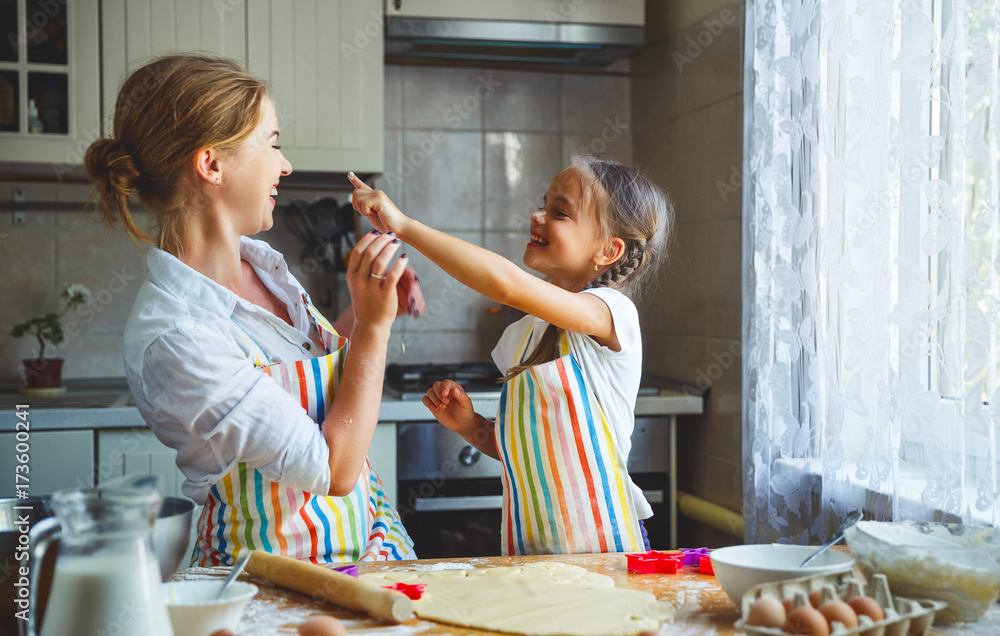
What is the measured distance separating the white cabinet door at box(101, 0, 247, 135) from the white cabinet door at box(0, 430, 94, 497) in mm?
813

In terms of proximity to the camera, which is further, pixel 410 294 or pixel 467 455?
pixel 467 455

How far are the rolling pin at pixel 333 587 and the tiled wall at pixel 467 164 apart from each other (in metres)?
1.74

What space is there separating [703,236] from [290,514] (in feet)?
4.81

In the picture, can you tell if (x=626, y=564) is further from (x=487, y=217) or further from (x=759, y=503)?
(x=487, y=217)

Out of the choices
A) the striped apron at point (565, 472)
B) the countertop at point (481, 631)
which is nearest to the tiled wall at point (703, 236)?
the striped apron at point (565, 472)

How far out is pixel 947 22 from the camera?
53.0 inches

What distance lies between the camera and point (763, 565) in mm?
944

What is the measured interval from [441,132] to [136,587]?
2232 mm

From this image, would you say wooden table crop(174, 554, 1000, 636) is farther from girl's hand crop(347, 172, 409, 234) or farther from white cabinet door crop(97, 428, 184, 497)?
white cabinet door crop(97, 428, 184, 497)

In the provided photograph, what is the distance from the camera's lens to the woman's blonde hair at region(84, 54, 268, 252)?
1206 mm

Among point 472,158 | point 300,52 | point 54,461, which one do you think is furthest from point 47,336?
point 472,158

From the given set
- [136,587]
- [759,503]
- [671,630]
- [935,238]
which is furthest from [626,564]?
[759,503]

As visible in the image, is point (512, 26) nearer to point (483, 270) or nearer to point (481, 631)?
point (483, 270)

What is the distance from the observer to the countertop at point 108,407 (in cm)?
200
